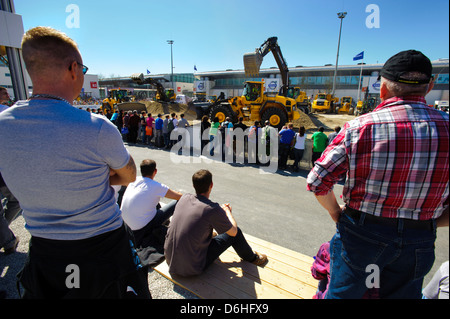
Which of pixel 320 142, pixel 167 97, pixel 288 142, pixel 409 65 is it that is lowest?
→ pixel 288 142

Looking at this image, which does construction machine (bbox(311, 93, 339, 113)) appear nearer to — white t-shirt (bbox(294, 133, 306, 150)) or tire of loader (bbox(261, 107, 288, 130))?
tire of loader (bbox(261, 107, 288, 130))

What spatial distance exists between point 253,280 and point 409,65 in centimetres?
223

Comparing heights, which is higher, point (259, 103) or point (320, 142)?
point (259, 103)

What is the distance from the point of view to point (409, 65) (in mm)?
1176

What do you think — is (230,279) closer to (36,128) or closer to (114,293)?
(114,293)

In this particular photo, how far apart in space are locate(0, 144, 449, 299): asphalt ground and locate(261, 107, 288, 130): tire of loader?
5144 mm

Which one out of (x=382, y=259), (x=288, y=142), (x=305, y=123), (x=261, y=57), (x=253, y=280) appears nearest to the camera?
(x=382, y=259)

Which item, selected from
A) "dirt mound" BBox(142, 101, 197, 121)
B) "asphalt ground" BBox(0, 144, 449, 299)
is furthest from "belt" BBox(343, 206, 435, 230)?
"dirt mound" BBox(142, 101, 197, 121)

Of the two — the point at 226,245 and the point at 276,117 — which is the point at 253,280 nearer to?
the point at 226,245

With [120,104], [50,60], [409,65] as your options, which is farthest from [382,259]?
[120,104]

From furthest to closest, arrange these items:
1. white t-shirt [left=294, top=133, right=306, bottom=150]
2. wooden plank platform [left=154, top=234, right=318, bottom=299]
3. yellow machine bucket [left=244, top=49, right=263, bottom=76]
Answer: yellow machine bucket [left=244, top=49, right=263, bottom=76] → white t-shirt [left=294, top=133, right=306, bottom=150] → wooden plank platform [left=154, top=234, right=318, bottom=299]

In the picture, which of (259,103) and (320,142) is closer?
(320,142)

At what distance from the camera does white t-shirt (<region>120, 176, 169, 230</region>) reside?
2.82 metres
